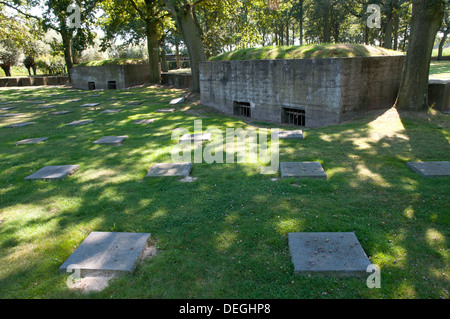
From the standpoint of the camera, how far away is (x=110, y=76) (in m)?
21.9

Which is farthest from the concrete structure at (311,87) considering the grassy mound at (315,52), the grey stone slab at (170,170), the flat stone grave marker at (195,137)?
the grey stone slab at (170,170)

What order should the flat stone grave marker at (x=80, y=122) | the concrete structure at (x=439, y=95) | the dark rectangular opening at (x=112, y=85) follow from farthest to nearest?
the dark rectangular opening at (x=112, y=85) → the flat stone grave marker at (x=80, y=122) → the concrete structure at (x=439, y=95)

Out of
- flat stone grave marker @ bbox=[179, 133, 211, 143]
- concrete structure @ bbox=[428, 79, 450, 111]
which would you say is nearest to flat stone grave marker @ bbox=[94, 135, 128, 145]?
flat stone grave marker @ bbox=[179, 133, 211, 143]

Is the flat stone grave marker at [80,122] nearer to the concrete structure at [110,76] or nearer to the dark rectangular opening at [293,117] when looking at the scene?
the dark rectangular opening at [293,117]

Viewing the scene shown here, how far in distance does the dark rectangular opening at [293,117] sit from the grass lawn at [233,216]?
270cm

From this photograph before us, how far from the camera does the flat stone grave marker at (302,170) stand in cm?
508

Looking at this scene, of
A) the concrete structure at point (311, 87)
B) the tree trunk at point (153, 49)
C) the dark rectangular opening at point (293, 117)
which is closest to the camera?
the concrete structure at point (311, 87)

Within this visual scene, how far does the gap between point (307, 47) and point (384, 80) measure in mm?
2652

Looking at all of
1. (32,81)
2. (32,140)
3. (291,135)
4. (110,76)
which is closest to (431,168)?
(291,135)

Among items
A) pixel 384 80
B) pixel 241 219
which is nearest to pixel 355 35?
pixel 384 80

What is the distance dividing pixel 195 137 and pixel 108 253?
4.93 meters

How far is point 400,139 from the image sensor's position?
6.96 metres

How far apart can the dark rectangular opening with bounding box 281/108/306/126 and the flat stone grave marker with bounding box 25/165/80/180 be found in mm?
6799
